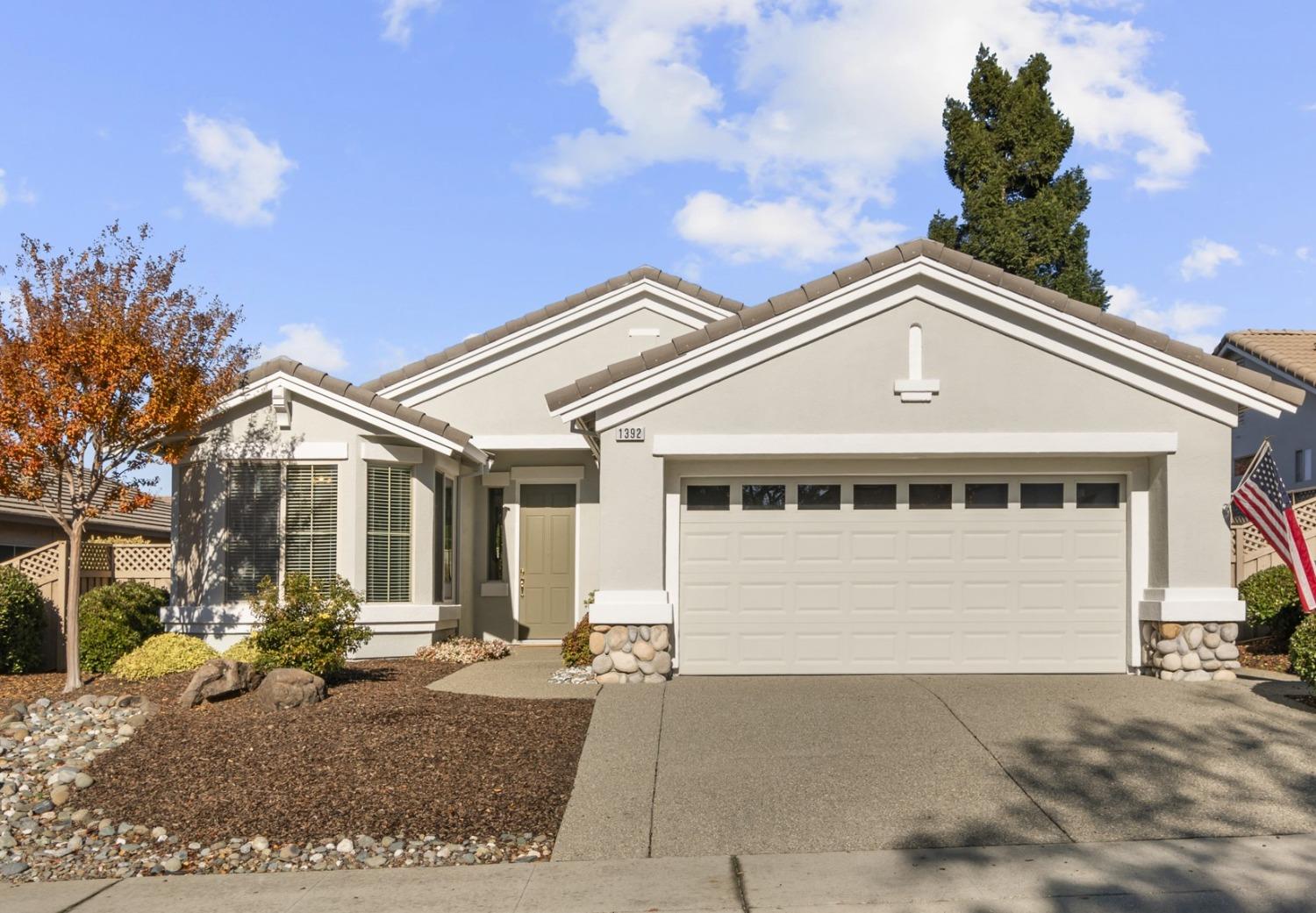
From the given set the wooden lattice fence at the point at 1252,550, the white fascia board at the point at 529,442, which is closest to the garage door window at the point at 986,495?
the wooden lattice fence at the point at 1252,550

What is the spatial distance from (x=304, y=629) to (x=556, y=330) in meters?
6.89

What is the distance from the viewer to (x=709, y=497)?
42.1 feet

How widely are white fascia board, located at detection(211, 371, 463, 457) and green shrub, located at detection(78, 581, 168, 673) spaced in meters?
2.47

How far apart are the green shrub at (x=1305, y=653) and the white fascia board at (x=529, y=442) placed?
937 centimetres

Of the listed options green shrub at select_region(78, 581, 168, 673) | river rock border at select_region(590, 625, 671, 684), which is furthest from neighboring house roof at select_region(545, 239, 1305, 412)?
green shrub at select_region(78, 581, 168, 673)

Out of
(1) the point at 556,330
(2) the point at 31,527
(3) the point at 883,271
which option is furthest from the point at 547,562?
(2) the point at 31,527

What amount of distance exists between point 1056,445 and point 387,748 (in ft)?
23.2

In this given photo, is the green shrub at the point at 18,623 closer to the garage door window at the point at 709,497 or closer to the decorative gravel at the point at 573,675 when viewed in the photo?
the decorative gravel at the point at 573,675

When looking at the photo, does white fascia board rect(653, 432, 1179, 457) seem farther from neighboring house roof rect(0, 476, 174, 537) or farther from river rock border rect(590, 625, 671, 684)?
neighboring house roof rect(0, 476, 174, 537)

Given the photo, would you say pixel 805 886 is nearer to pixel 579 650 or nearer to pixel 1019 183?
pixel 579 650

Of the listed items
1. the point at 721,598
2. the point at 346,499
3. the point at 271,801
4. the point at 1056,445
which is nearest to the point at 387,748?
the point at 271,801

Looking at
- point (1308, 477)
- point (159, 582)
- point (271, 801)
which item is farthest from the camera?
point (1308, 477)

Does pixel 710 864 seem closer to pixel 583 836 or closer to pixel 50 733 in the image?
pixel 583 836

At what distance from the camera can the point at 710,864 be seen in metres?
7.25
